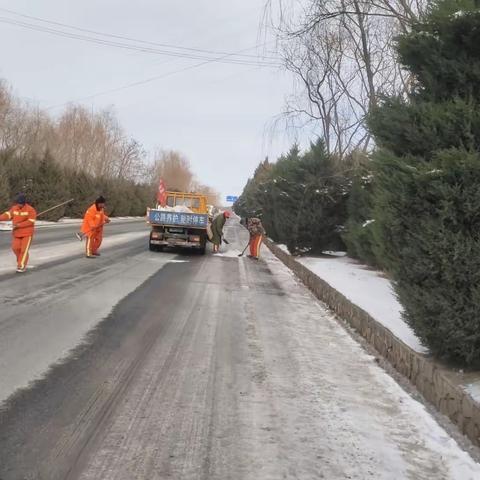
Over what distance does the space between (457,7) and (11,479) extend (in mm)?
5480

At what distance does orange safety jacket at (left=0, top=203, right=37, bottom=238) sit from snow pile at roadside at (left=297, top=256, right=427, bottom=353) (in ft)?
21.2

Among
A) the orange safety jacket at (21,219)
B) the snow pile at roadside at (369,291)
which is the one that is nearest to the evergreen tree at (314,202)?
the snow pile at roadside at (369,291)

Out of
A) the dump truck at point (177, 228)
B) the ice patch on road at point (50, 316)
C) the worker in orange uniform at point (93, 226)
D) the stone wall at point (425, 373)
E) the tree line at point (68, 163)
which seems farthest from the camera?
the tree line at point (68, 163)

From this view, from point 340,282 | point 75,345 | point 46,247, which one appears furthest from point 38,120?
point 75,345

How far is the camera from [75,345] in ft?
21.1

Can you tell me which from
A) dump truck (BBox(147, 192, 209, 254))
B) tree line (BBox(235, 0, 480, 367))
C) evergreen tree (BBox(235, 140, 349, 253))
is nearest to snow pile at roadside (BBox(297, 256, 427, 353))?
tree line (BBox(235, 0, 480, 367))

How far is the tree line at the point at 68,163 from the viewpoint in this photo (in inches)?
1539

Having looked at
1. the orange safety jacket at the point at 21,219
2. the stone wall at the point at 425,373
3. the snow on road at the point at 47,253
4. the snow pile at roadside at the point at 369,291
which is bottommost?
the snow on road at the point at 47,253

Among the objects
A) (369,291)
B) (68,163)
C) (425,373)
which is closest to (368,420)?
(425,373)

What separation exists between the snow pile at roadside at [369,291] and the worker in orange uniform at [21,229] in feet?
21.0

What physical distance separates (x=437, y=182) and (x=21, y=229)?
963cm

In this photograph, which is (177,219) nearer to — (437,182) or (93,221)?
(93,221)

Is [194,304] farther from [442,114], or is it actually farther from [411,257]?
[442,114]

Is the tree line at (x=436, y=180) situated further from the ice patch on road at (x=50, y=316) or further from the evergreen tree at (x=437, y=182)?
the ice patch on road at (x=50, y=316)
